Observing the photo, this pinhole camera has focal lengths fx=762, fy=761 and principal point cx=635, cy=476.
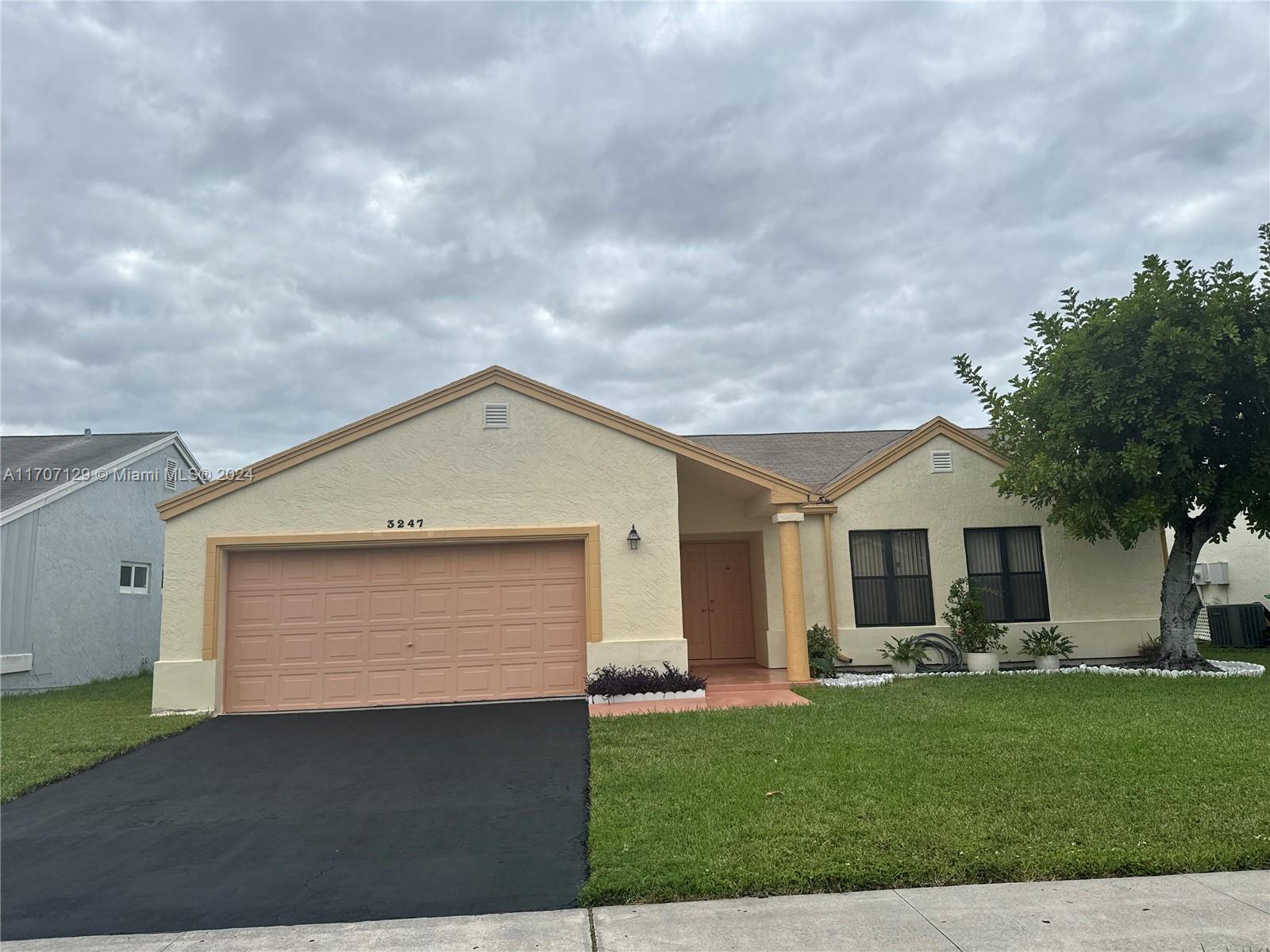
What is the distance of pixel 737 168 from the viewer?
1323 centimetres

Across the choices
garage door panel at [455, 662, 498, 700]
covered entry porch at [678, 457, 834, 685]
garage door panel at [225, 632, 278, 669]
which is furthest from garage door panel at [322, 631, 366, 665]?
covered entry porch at [678, 457, 834, 685]

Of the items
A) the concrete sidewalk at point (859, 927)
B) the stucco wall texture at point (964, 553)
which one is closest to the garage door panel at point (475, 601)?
the stucco wall texture at point (964, 553)

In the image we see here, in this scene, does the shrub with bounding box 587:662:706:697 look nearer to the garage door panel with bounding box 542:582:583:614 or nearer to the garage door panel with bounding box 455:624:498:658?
the garage door panel with bounding box 542:582:583:614

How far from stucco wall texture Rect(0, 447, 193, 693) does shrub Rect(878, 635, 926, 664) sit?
14.2 meters

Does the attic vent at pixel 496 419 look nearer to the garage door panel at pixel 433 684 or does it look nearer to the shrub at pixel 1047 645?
the garage door panel at pixel 433 684

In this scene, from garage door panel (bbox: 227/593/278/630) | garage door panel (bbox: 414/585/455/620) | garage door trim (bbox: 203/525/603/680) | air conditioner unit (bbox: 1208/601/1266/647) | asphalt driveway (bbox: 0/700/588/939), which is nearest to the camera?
asphalt driveway (bbox: 0/700/588/939)

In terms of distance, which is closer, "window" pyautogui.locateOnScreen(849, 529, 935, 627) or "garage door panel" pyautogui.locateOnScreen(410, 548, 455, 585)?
"garage door panel" pyautogui.locateOnScreen(410, 548, 455, 585)

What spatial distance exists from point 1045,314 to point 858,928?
1175 centimetres

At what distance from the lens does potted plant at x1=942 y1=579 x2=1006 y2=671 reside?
516 inches

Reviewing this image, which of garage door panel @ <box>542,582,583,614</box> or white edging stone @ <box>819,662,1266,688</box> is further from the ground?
garage door panel @ <box>542,582,583,614</box>

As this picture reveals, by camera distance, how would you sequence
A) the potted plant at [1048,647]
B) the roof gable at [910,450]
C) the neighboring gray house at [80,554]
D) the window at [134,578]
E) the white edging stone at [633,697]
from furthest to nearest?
1. the window at [134,578]
2. the neighboring gray house at [80,554]
3. the roof gable at [910,450]
4. the potted plant at [1048,647]
5. the white edging stone at [633,697]

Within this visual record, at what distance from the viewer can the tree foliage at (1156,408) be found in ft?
36.6

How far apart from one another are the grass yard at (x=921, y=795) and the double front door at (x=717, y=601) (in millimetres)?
5086

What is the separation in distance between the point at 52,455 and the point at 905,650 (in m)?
19.3
